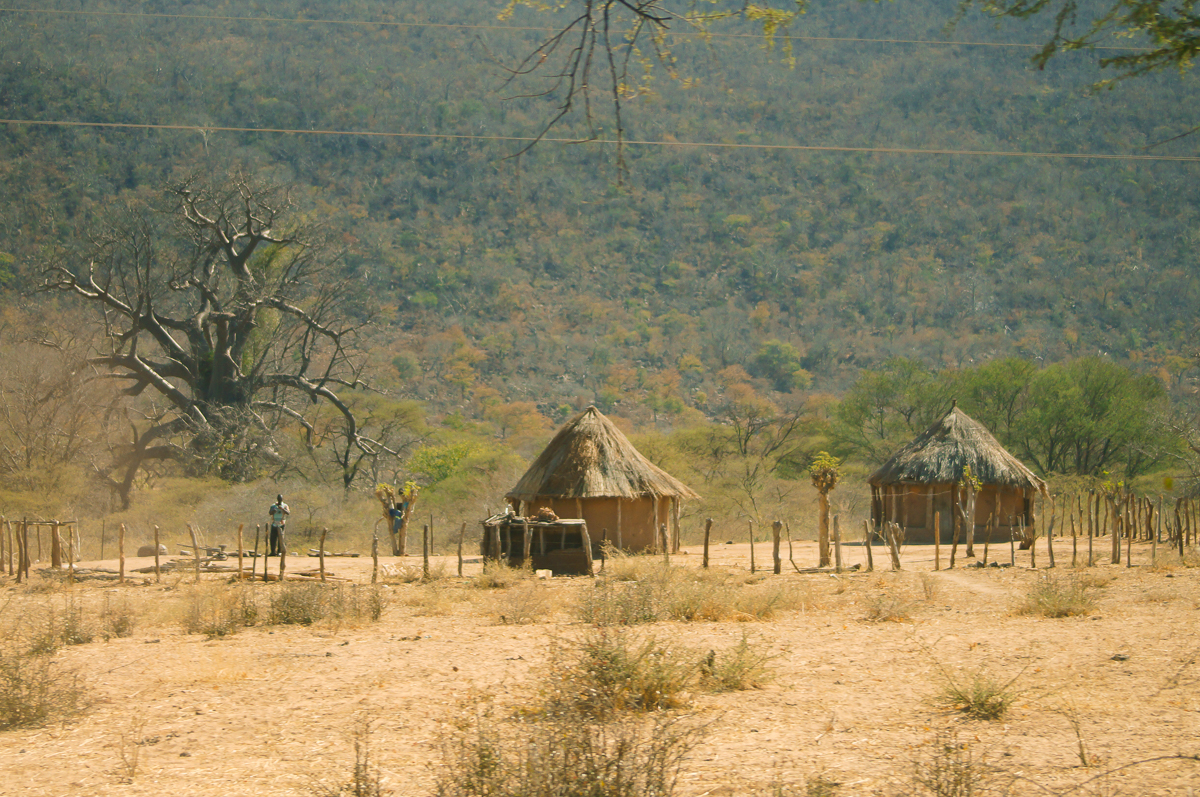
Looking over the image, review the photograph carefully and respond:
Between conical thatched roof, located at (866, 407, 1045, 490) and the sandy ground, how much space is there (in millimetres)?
12319

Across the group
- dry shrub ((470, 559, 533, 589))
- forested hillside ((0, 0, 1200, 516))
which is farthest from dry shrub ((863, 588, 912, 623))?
forested hillside ((0, 0, 1200, 516))

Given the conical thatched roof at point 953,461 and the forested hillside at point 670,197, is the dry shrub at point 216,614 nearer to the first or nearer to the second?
the conical thatched roof at point 953,461

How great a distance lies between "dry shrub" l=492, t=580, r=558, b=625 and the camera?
11625 mm

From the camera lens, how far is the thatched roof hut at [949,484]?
2497cm

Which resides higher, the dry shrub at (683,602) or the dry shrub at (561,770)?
A: the dry shrub at (561,770)

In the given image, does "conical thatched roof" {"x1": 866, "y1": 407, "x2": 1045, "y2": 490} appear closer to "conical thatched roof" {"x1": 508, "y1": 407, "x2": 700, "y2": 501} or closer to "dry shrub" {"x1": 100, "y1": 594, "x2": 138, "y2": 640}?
"conical thatched roof" {"x1": 508, "y1": 407, "x2": 700, "y2": 501}

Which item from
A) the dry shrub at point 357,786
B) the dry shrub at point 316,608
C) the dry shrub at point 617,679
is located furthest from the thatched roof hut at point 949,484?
the dry shrub at point 357,786

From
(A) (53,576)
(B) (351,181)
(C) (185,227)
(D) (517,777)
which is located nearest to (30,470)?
(C) (185,227)

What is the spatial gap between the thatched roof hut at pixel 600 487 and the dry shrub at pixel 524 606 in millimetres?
8825

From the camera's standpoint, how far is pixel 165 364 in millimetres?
34156

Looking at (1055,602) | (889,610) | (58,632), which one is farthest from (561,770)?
(1055,602)

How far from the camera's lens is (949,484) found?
81.6 feet

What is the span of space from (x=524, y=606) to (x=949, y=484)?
1586 cm

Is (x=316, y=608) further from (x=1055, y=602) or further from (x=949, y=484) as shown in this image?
(x=949, y=484)
